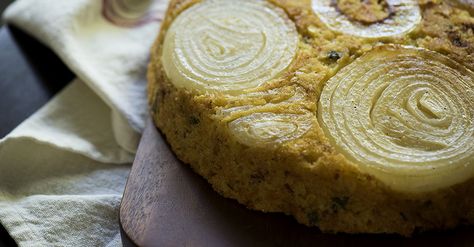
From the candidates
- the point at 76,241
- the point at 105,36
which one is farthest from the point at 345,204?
the point at 105,36

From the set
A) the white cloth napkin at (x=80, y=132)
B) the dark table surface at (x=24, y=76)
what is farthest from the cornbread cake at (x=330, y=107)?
the dark table surface at (x=24, y=76)

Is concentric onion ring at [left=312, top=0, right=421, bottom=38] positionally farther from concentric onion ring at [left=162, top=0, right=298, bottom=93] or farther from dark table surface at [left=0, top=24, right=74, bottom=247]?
dark table surface at [left=0, top=24, right=74, bottom=247]

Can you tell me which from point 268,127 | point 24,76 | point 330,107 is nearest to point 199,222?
point 268,127

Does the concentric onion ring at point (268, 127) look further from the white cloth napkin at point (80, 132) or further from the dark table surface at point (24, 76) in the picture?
the dark table surface at point (24, 76)

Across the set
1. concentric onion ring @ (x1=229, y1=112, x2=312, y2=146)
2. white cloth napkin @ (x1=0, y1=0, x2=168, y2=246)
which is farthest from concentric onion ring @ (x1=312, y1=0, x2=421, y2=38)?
white cloth napkin @ (x1=0, y1=0, x2=168, y2=246)

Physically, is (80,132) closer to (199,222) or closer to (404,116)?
(199,222)

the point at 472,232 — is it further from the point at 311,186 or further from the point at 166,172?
the point at 166,172
